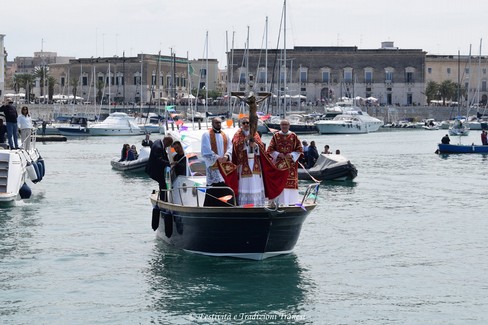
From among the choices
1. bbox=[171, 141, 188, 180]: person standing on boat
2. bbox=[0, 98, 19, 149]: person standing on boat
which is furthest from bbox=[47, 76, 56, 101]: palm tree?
bbox=[171, 141, 188, 180]: person standing on boat

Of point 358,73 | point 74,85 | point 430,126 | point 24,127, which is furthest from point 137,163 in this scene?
point 358,73

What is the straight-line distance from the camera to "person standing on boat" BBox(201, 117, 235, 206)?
1977cm

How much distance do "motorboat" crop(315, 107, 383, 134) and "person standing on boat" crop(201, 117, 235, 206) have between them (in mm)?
81395

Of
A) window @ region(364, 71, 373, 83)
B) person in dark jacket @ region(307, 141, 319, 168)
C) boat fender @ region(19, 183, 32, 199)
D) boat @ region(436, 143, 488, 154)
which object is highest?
window @ region(364, 71, 373, 83)

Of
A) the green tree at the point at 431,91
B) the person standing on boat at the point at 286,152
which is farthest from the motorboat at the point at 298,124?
the person standing on boat at the point at 286,152

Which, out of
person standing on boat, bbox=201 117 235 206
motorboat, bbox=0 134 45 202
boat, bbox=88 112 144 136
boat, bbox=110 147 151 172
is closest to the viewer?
person standing on boat, bbox=201 117 235 206

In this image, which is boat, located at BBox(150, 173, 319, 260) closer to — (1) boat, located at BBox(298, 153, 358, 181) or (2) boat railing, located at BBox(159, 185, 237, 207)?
(2) boat railing, located at BBox(159, 185, 237, 207)

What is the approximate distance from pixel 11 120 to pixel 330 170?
1392 cm

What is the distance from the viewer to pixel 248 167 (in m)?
19.6

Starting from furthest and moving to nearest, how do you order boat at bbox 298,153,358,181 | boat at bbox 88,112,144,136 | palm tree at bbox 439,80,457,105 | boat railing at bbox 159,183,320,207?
1. palm tree at bbox 439,80,457,105
2. boat at bbox 88,112,144,136
3. boat at bbox 298,153,358,181
4. boat railing at bbox 159,183,320,207

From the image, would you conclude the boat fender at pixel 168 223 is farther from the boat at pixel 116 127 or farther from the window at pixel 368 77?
the window at pixel 368 77

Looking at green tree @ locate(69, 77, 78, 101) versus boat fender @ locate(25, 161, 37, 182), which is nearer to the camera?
boat fender @ locate(25, 161, 37, 182)

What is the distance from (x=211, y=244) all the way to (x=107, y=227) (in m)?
6.91

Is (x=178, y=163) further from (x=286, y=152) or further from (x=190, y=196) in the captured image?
(x=286, y=152)
